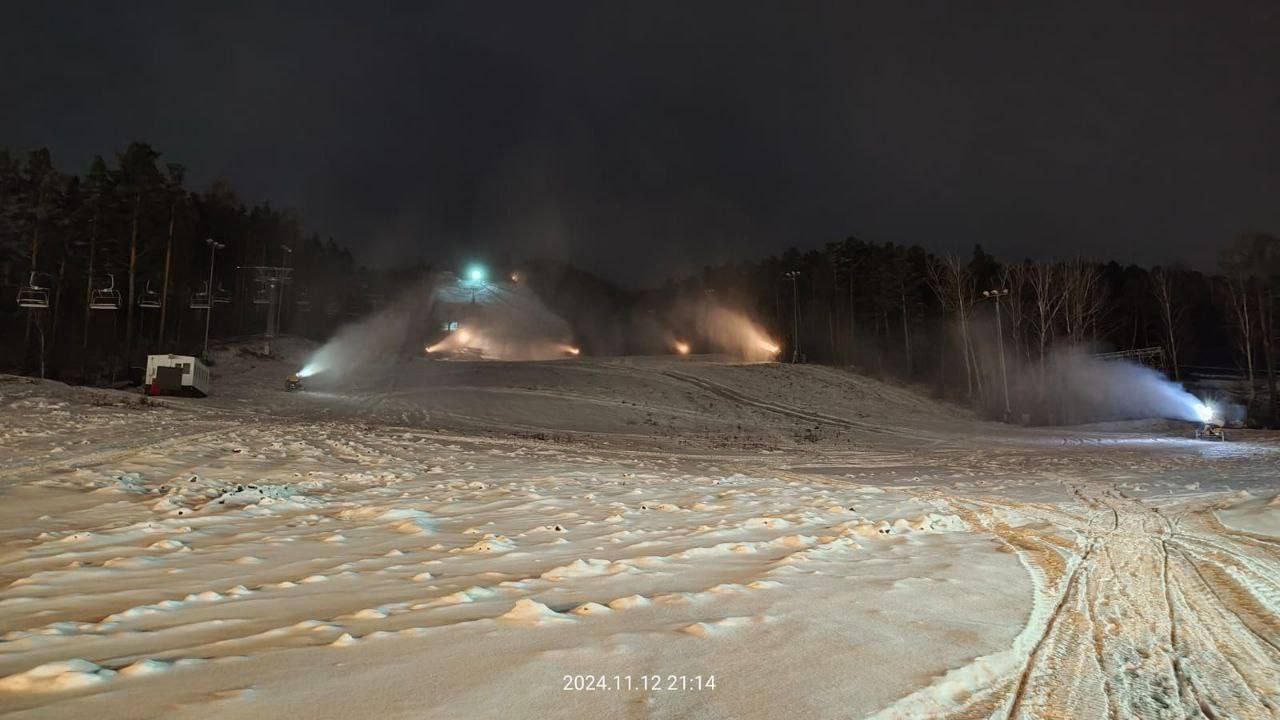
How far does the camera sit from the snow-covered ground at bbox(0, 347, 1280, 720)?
2543 mm

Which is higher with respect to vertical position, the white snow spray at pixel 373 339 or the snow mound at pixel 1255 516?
the white snow spray at pixel 373 339

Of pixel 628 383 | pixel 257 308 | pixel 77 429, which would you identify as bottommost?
pixel 77 429

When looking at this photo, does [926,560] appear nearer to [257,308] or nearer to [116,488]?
[116,488]

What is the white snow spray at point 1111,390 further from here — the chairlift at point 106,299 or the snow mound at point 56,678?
the chairlift at point 106,299

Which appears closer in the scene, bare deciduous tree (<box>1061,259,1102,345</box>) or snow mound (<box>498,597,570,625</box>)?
snow mound (<box>498,597,570,625</box>)

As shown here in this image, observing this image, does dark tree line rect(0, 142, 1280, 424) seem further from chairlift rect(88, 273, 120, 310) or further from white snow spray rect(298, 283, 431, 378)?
white snow spray rect(298, 283, 431, 378)

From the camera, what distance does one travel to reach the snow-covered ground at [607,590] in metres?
2.54

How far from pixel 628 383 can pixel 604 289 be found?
6829 cm

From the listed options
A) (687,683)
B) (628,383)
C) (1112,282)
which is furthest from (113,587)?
(1112,282)

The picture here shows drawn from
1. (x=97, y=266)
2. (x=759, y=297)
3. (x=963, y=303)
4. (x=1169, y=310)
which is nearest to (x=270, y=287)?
(x=97, y=266)

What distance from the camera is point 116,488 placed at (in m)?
8.11

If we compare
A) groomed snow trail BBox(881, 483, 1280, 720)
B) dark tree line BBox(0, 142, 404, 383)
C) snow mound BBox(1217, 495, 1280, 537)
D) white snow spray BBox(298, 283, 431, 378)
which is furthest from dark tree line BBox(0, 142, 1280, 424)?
groomed snow trail BBox(881, 483, 1280, 720)

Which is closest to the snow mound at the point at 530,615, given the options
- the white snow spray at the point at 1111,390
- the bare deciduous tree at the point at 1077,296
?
the white snow spray at the point at 1111,390

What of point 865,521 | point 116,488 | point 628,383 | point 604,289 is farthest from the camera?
point 604,289
